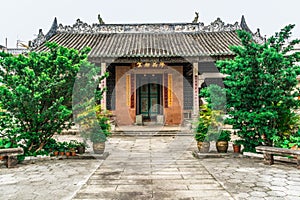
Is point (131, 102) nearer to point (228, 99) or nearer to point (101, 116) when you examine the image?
point (101, 116)

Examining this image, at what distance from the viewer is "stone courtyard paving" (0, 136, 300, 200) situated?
390 cm

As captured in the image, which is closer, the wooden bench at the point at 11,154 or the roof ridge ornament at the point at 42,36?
the wooden bench at the point at 11,154

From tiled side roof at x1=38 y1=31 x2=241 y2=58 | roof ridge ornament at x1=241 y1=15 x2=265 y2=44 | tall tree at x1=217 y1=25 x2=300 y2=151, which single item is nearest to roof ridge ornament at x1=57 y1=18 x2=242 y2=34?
tiled side roof at x1=38 y1=31 x2=241 y2=58

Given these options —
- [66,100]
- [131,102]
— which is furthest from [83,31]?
[66,100]

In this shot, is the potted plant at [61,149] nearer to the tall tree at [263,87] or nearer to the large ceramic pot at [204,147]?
the large ceramic pot at [204,147]

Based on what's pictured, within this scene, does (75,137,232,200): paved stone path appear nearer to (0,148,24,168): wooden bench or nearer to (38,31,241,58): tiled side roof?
(0,148,24,168): wooden bench

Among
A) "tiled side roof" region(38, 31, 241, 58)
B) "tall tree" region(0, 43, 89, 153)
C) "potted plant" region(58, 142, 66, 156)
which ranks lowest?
"potted plant" region(58, 142, 66, 156)

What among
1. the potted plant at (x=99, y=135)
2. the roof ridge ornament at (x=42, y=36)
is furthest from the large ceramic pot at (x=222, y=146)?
the roof ridge ornament at (x=42, y=36)

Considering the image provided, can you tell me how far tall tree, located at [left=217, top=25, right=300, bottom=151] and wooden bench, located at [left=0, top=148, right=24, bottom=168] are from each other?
457cm

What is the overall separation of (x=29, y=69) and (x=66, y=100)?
3.71ft

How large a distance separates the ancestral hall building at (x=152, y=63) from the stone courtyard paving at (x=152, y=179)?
5.52 meters

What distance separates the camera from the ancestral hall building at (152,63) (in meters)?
11.4

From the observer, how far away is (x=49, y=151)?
6.38 metres

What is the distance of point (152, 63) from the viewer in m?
10.9
